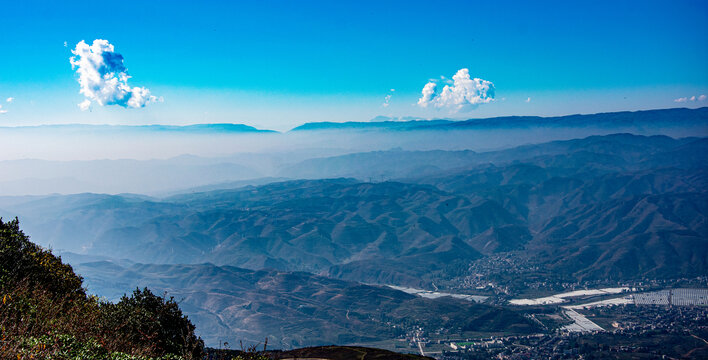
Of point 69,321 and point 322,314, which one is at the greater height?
point 69,321

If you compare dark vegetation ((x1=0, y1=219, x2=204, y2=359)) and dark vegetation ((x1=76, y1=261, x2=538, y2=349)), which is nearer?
dark vegetation ((x1=0, y1=219, x2=204, y2=359))

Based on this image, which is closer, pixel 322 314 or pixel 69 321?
pixel 69 321

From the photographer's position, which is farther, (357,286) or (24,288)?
(357,286)

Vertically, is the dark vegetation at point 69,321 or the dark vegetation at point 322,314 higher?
the dark vegetation at point 69,321

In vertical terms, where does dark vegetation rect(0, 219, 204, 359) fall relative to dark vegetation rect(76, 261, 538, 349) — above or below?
above

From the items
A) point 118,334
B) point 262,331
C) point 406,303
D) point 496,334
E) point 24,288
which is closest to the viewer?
point 118,334

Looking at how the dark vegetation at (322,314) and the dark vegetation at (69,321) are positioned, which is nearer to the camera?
the dark vegetation at (69,321)

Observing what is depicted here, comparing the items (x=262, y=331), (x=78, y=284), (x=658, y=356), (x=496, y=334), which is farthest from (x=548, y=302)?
(x=78, y=284)

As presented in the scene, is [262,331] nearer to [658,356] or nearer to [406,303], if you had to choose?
[406,303]
